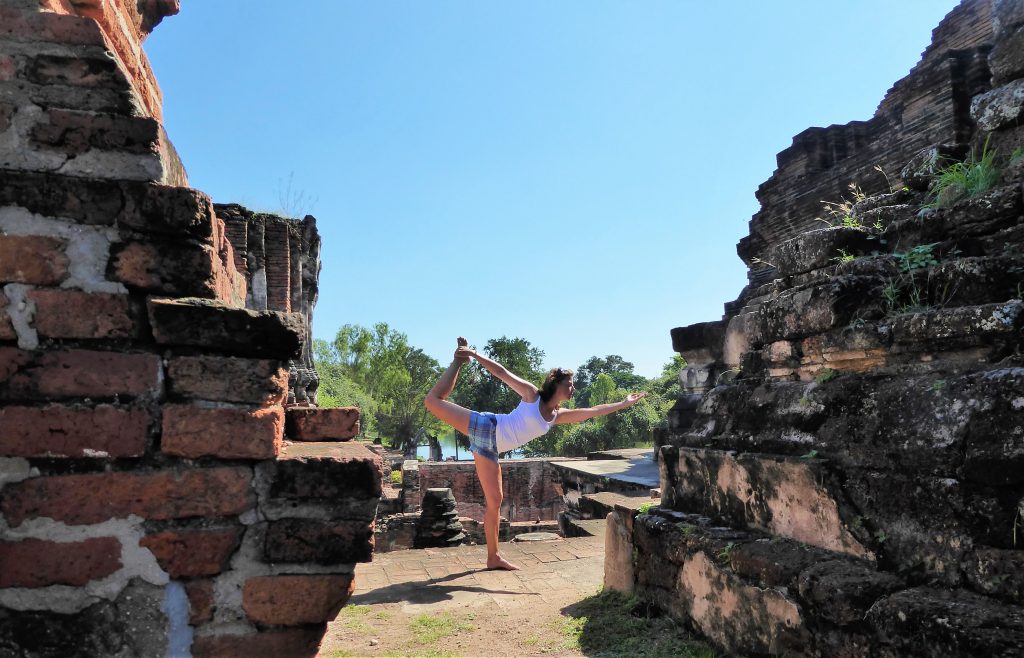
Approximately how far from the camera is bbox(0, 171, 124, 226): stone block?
1.52m

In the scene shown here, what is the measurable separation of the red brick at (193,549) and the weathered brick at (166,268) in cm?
58

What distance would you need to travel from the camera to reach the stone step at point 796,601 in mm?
1551

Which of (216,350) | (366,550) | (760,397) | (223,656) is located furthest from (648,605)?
(216,350)

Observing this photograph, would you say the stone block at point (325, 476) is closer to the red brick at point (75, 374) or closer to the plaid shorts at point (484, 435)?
the red brick at point (75, 374)

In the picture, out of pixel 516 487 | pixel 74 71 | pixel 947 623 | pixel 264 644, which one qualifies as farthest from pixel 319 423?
pixel 516 487

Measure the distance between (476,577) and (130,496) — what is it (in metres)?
3.11

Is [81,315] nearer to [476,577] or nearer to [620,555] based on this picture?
[620,555]

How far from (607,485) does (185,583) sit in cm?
839

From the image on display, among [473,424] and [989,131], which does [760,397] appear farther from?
[473,424]

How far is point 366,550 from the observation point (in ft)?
5.48

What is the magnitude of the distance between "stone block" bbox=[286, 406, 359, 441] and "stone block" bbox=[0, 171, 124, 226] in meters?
0.75

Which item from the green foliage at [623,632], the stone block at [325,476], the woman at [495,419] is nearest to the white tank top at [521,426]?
the woman at [495,419]

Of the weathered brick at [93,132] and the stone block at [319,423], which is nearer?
the weathered brick at [93,132]

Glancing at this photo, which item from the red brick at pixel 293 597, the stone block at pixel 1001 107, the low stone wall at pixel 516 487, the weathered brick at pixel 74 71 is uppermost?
the stone block at pixel 1001 107
